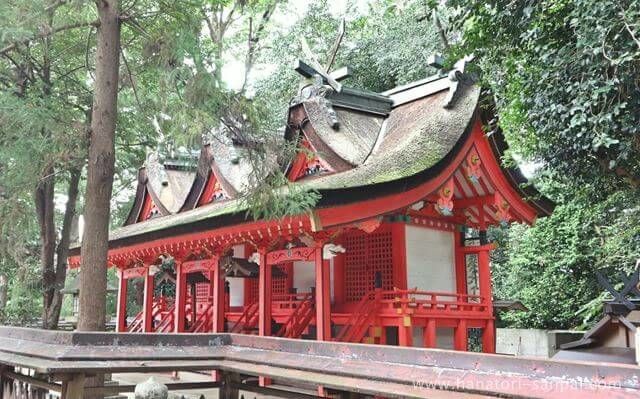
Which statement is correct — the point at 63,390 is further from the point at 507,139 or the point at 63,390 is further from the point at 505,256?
the point at 505,256

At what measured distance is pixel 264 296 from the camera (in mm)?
10641

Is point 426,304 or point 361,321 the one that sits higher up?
point 426,304

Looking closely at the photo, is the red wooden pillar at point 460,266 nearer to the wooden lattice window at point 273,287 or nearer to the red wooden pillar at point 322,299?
the red wooden pillar at point 322,299

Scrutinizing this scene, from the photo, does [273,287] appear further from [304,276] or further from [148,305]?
[148,305]

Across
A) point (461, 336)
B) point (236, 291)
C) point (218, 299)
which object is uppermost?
point (236, 291)

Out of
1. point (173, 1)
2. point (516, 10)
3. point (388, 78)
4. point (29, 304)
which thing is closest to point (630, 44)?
point (516, 10)

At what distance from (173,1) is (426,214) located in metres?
6.05

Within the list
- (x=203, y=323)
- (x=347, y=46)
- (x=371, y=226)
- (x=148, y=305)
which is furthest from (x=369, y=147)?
(x=347, y=46)

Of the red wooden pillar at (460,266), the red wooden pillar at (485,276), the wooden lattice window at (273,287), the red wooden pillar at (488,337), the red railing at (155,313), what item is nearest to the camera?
the red wooden pillar at (488,337)

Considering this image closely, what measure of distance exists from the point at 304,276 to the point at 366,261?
193cm

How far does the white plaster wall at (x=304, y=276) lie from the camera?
1237 cm

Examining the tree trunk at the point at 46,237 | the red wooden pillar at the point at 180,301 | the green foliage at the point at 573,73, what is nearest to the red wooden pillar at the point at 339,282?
the red wooden pillar at the point at 180,301

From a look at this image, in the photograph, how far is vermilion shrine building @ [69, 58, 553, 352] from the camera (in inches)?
368

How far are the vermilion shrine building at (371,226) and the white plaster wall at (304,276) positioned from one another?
32 millimetres
